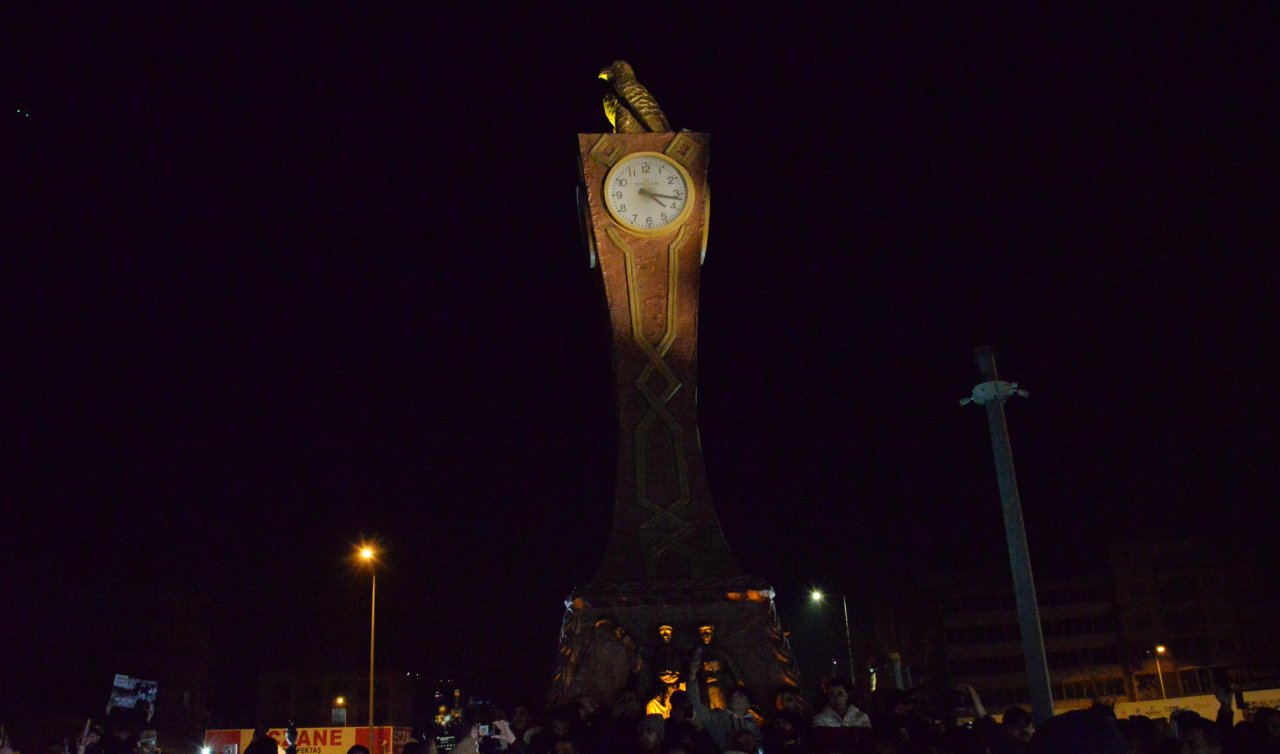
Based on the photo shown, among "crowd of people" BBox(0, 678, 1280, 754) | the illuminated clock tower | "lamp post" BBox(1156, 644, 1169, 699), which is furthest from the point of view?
"lamp post" BBox(1156, 644, 1169, 699)

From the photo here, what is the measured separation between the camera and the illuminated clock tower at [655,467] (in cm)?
1370

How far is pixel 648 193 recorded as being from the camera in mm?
17219

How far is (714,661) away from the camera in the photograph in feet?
43.5

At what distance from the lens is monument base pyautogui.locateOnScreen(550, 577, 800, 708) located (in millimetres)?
13375

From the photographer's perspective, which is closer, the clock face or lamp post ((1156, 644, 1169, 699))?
the clock face

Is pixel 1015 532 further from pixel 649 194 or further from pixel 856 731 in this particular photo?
pixel 649 194

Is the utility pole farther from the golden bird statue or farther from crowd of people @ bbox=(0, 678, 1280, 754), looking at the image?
the golden bird statue

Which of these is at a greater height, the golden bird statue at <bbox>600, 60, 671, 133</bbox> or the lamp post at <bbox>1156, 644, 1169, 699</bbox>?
the golden bird statue at <bbox>600, 60, 671, 133</bbox>

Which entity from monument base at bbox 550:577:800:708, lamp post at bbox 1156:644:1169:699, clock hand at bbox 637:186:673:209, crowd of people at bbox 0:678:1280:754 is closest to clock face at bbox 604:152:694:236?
clock hand at bbox 637:186:673:209

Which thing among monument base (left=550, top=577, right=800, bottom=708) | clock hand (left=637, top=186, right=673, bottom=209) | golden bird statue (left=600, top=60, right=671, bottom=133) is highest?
golden bird statue (left=600, top=60, right=671, bottom=133)

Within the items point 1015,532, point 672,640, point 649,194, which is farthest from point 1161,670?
point 1015,532

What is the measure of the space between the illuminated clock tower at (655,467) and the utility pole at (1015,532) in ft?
12.8

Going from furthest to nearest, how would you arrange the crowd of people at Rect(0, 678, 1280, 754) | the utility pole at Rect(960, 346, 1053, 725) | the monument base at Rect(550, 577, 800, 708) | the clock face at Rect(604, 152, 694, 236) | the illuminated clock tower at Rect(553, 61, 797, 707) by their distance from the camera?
the clock face at Rect(604, 152, 694, 236)
the illuminated clock tower at Rect(553, 61, 797, 707)
the monument base at Rect(550, 577, 800, 708)
the utility pole at Rect(960, 346, 1053, 725)
the crowd of people at Rect(0, 678, 1280, 754)

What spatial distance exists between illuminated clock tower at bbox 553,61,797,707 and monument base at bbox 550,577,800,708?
0.02 metres
